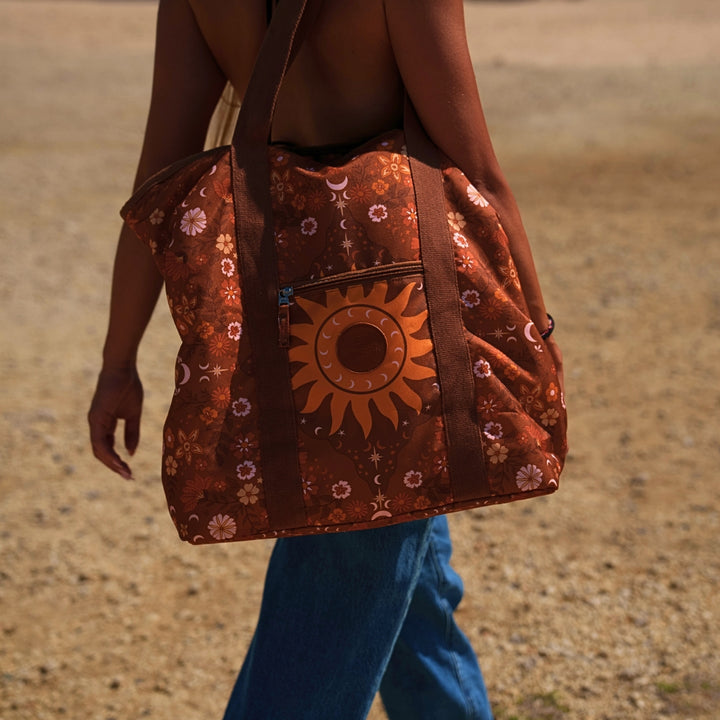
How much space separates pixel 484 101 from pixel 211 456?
8.58 metres

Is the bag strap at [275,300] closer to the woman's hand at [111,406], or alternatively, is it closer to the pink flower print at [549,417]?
the pink flower print at [549,417]

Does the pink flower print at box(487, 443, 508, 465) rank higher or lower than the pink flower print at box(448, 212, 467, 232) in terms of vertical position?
lower

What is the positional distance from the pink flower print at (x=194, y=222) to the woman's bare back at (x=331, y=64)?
22 centimetres

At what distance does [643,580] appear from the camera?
277 cm

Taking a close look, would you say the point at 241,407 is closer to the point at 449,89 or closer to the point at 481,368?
the point at 481,368

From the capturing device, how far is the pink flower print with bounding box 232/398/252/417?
1.29 m

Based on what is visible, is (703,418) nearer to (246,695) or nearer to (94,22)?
(246,695)

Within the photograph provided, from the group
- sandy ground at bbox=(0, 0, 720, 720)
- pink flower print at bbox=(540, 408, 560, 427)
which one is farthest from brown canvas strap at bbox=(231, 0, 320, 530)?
sandy ground at bbox=(0, 0, 720, 720)

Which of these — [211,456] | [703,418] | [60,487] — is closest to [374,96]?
[211,456]

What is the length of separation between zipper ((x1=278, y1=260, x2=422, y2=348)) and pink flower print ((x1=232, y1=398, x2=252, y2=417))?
0.09m

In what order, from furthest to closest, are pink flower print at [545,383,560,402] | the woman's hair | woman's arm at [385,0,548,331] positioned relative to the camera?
the woman's hair, pink flower print at [545,383,560,402], woman's arm at [385,0,548,331]

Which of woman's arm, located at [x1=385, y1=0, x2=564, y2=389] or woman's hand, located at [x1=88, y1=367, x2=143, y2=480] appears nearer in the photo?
woman's arm, located at [x1=385, y1=0, x2=564, y2=389]

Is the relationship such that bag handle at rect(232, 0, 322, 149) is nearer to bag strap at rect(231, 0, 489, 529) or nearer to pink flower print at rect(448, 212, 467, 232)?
bag strap at rect(231, 0, 489, 529)

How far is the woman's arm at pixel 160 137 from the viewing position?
143 centimetres
